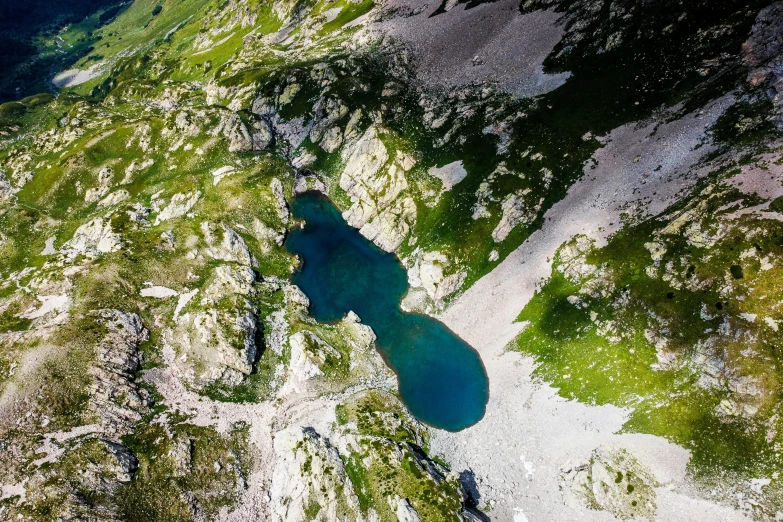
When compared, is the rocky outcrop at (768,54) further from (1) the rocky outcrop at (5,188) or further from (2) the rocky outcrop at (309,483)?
(1) the rocky outcrop at (5,188)

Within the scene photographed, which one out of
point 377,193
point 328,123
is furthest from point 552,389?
point 328,123

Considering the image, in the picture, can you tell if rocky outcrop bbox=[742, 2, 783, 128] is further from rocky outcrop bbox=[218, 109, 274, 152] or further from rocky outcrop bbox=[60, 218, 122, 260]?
rocky outcrop bbox=[60, 218, 122, 260]

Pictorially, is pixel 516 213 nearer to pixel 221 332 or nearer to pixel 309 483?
pixel 221 332

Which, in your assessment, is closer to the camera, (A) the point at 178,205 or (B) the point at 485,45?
(A) the point at 178,205

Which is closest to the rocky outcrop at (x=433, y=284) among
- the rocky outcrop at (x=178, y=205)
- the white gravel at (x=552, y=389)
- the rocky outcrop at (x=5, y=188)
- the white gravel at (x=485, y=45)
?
the white gravel at (x=552, y=389)

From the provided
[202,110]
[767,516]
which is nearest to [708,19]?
[767,516]
